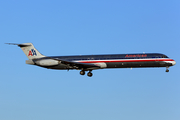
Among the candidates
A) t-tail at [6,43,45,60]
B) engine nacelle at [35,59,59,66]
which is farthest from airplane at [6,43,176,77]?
t-tail at [6,43,45,60]

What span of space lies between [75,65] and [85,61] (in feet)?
8.32

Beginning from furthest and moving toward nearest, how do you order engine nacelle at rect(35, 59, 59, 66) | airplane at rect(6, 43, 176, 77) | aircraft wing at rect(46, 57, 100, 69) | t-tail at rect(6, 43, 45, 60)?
t-tail at rect(6, 43, 45, 60), engine nacelle at rect(35, 59, 59, 66), aircraft wing at rect(46, 57, 100, 69), airplane at rect(6, 43, 176, 77)

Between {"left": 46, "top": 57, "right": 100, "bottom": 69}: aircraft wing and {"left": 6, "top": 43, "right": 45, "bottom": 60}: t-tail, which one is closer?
{"left": 46, "top": 57, "right": 100, "bottom": 69}: aircraft wing

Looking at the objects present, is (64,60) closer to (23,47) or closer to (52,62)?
(52,62)

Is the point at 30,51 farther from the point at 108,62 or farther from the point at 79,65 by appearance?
the point at 108,62

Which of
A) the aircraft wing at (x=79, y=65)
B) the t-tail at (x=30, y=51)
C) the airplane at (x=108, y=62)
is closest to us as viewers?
the airplane at (x=108, y=62)

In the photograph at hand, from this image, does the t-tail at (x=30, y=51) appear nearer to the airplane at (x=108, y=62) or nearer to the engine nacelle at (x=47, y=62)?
the engine nacelle at (x=47, y=62)

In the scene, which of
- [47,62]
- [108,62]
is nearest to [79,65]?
[108,62]

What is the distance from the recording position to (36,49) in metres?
68.4

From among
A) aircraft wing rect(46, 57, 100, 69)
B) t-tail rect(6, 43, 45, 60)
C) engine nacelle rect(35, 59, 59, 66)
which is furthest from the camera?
t-tail rect(6, 43, 45, 60)

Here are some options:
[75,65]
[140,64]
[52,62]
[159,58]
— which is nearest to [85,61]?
[75,65]

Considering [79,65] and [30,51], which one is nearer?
[79,65]

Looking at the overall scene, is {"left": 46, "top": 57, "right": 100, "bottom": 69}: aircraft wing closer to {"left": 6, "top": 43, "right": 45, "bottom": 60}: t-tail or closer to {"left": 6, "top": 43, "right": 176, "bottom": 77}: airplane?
{"left": 6, "top": 43, "right": 176, "bottom": 77}: airplane

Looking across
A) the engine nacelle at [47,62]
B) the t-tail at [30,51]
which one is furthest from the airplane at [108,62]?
the t-tail at [30,51]
